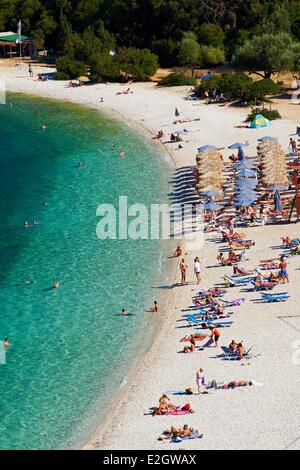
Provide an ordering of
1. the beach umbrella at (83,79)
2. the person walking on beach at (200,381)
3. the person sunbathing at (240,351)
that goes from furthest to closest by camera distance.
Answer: the beach umbrella at (83,79)
the person sunbathing at (240,351)
the person walking on beach at (200,381)

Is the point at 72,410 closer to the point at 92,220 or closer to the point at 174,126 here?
the point at 92,220

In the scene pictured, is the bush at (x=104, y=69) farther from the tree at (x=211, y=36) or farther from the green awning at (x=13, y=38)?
the green awning at (x=13, y=38)

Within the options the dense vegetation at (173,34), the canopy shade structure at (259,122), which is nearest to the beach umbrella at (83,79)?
the dense vegetation at (173,34)

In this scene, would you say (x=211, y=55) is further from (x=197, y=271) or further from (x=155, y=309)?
(x=155, y=309)

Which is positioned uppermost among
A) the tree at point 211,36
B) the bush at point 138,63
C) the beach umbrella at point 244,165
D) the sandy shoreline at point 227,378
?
the tree at point 211,36

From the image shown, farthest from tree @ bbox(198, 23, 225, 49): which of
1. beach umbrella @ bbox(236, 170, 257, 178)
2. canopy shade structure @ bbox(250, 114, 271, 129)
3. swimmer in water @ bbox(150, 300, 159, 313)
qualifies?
swimmer in water @ bbox(150, 300, 159, 313)

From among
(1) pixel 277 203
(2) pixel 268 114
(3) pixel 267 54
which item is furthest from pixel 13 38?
(1) pixel 277 203
